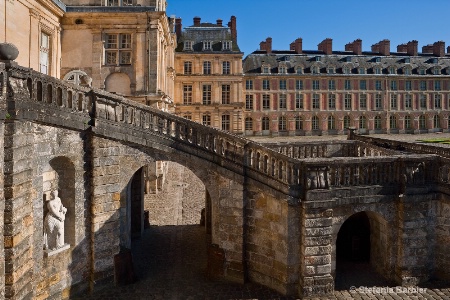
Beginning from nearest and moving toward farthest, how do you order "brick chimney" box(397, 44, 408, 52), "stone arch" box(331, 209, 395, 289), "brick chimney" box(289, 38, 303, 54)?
"stone arch" box(331, 209, 395, 289) → "brick chimney" box(289, 38, 303, 54) → "brick chimney" box(397, 44, 408, 52)

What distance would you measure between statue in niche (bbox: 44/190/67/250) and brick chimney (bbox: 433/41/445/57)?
57178 mm

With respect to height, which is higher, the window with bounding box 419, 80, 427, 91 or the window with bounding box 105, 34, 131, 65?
the window with bounding box 419, 80, 427, 91

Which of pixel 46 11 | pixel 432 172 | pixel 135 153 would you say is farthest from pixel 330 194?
pixel 46 11

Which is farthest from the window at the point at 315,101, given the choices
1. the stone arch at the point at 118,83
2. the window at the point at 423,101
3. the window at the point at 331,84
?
the stone arch at the point at 118,83

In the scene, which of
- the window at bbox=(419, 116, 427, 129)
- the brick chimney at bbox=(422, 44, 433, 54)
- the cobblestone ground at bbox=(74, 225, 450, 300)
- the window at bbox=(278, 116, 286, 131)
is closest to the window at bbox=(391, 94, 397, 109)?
the window at bbox=(419, 116, 427, 129)

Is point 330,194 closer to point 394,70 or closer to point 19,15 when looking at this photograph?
point 19,15

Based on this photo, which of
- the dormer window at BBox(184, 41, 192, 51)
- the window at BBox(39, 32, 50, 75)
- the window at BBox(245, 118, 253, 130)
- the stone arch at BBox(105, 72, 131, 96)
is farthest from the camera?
the window at BBox(245, 118, 253, 130)

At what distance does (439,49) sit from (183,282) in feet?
183

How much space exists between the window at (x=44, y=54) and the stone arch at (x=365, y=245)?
45.1 ft

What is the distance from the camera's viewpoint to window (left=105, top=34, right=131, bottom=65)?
59.7ft

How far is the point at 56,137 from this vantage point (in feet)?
27.6

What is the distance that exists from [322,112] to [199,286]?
42.4 m

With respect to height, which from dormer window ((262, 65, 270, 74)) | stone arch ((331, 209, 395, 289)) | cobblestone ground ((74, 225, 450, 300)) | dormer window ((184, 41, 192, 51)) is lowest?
cobblestone ground ((74, 225, 450, 300))

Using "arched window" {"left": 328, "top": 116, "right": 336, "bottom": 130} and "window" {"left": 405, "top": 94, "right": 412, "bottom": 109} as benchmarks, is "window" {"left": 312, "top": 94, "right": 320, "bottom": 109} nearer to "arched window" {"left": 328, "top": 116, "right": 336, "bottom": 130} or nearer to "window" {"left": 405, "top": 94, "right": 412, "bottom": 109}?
"arched window" {"left": 328, "top": 116, "right": 336, "bottom": 130}
